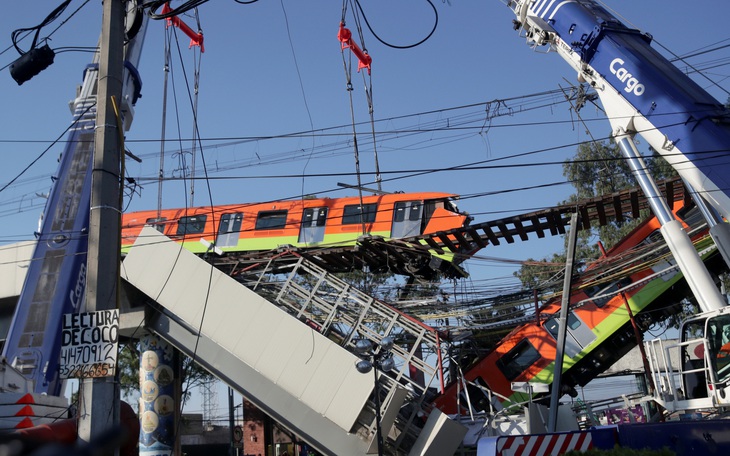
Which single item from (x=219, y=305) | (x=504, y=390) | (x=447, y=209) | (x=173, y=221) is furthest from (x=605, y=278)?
(x=173, y=221)

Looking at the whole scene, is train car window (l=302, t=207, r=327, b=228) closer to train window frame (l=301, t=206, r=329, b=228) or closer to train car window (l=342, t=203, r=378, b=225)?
train window frame (l=301, t=206, r=329, b=228)

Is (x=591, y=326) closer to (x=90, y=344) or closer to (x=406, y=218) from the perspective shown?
(x=406, y=218)

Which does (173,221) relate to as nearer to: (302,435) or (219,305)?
(219,305)

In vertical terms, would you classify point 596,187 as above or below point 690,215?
above

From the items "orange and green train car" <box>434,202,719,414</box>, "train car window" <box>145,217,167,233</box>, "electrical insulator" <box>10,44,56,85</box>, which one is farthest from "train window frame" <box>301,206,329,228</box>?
"electrical insulator" <box>10,44,56,85</box>

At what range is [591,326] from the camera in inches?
828

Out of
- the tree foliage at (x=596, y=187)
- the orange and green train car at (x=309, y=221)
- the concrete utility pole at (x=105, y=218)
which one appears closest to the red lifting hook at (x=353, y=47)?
the orange and green train car at (x=309, y=221)

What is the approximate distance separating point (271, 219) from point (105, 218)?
21057 millimetres

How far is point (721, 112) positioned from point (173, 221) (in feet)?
79.9

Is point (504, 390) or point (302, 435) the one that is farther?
point (504, 390)

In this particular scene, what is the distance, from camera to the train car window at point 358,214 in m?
28.3

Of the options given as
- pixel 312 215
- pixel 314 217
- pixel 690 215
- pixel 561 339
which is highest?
pixel 312 215

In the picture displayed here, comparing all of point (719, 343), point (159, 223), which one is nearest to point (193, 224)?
point (159, 223)

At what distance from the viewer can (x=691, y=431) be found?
9.00 metres
